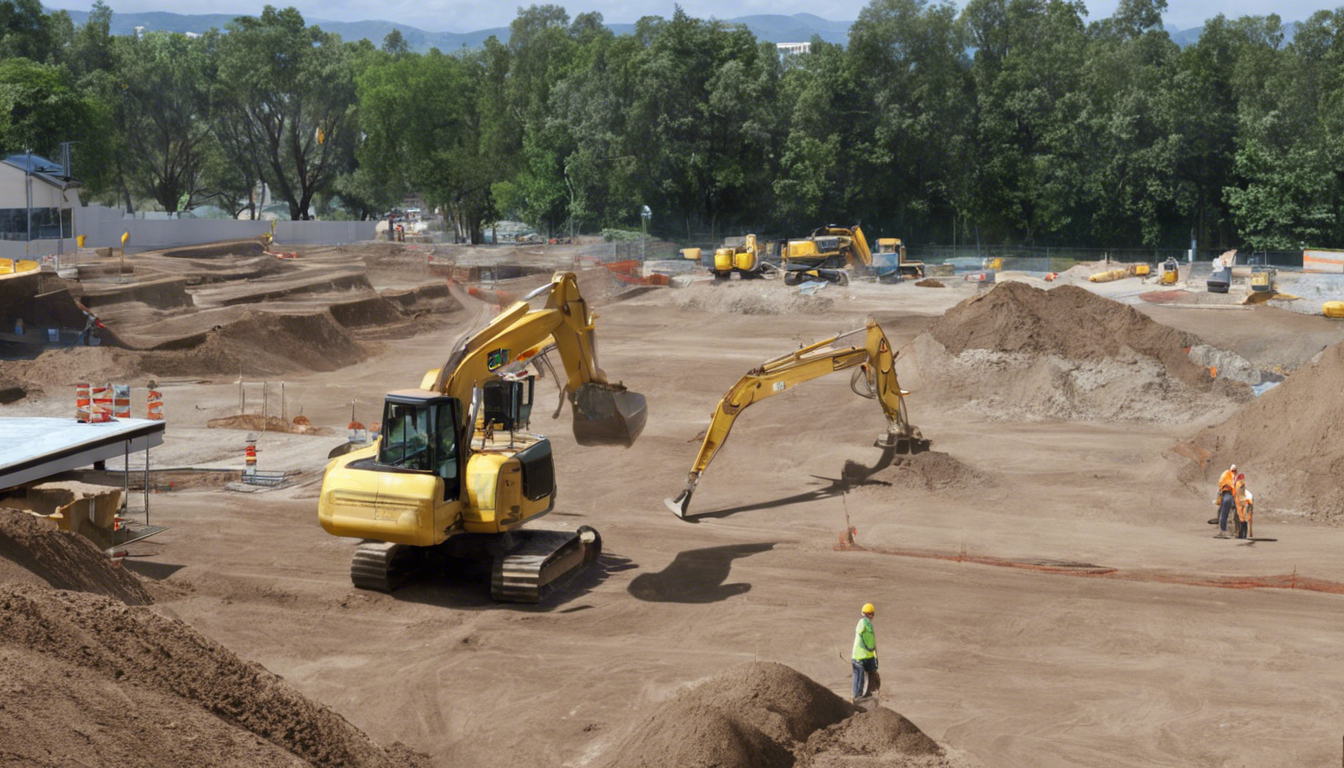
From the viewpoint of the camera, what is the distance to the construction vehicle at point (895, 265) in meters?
60.2

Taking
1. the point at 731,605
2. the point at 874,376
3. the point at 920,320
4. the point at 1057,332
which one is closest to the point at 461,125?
the point at 920,320

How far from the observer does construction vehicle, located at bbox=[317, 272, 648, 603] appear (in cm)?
1589

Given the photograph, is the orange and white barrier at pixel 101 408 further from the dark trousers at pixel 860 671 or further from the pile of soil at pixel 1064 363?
the pile of soil at pixel 1064 363

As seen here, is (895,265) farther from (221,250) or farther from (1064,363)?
(221,250)

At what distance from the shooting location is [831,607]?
17109mm

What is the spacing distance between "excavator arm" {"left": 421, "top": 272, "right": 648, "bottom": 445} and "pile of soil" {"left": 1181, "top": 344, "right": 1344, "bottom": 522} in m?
12.9

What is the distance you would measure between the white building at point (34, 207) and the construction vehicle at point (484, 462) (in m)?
48.6

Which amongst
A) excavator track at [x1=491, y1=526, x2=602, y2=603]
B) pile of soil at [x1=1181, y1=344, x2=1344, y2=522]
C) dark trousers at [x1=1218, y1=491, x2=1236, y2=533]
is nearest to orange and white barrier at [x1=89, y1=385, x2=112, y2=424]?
excavator track at [x1=491, y1=526, x2=602, y2=603]

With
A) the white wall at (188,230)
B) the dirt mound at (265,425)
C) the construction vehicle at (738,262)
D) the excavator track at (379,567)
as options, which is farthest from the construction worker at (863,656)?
the white wall at (188,230)

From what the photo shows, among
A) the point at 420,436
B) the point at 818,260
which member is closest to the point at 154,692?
the point at 420,436

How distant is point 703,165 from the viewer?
74.7 meters

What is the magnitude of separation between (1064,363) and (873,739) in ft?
75.5

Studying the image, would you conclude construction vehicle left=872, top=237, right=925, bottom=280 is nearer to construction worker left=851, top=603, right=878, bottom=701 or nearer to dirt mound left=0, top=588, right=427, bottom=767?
construction worker left=851, top=603, right=878, bottom=701

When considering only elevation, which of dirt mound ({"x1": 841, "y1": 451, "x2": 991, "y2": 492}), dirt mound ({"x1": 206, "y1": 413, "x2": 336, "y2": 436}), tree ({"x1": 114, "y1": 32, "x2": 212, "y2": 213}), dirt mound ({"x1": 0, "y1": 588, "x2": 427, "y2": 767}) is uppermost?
tree ({"x1": 114, "y1": 32, "x2": 212, "y2": 213})
